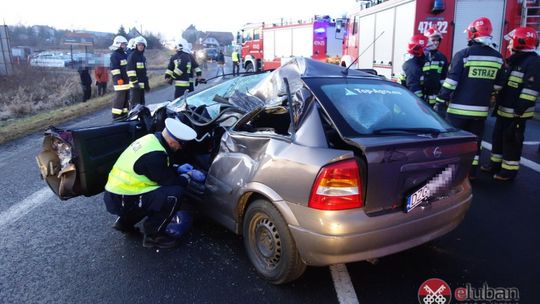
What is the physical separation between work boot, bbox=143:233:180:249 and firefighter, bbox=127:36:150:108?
615 cm

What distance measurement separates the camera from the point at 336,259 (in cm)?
246

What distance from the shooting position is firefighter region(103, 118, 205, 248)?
3232 mm

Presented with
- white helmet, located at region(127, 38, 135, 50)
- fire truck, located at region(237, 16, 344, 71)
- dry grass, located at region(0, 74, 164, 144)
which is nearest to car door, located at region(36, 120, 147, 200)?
dry grass, located at region(0, 74, 164, 144)

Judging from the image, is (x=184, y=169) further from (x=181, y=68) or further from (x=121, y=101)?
(x=121, y=101)

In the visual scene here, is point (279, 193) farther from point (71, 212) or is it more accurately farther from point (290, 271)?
point (71, 212)

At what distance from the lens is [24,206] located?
4387 mm

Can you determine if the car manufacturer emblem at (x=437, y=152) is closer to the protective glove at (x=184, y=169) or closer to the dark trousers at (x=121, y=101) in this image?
the protective glove at (x=184, y=169)

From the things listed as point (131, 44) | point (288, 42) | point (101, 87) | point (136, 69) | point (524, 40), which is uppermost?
point (288, 42)

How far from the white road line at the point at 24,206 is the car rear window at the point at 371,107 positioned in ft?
10.5

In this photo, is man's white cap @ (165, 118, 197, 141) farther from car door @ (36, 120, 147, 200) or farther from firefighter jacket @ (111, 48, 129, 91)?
firefighter jacket @ (111, 48, 129, 91)

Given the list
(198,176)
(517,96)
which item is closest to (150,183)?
(198,176)

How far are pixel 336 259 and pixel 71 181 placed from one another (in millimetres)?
2377

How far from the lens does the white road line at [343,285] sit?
8.80 feet

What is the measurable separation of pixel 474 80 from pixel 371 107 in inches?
99.5
